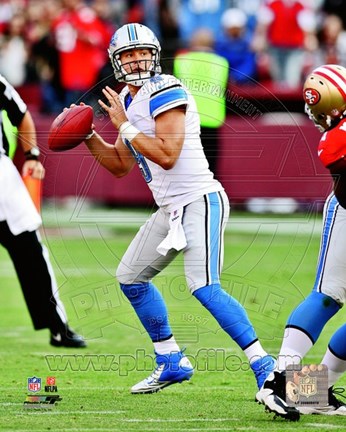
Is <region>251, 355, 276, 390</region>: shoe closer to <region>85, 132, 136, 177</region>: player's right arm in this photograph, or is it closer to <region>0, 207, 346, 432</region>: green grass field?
<region>0, 207, 346, 432</region>: green grass field

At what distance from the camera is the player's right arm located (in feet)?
19.2

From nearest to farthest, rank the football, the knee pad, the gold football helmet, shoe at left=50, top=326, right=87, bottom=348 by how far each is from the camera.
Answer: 1. the gold football helmet
2. the knee pad
3. the football
4. shoe at left=50, top=326, right=87, bottom=348

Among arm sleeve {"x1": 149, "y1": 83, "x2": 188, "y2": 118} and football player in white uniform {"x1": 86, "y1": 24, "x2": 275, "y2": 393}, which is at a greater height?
arm sleeve {"x1": 149, "y1": 83, "x2": 188, "y2": 118}

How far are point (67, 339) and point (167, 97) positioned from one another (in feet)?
7.60

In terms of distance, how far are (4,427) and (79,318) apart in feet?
10.4

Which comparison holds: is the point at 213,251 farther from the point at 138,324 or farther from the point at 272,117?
the point at 272,117

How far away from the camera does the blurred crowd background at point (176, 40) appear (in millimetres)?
14117

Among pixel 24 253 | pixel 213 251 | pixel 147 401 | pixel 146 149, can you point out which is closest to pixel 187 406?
pixel 147 401

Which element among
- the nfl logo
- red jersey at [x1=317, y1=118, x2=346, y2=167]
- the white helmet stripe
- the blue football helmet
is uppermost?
A: the blue football helmet

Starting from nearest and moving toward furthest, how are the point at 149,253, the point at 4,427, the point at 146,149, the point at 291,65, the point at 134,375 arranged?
the point at 4,427, the point at 146,149, the point at 149,253, the point at 134,375, the point at 291,65

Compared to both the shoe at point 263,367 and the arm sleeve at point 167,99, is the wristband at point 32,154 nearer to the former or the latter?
the arm sleeve at point 167,99

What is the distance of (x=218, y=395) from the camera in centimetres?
561

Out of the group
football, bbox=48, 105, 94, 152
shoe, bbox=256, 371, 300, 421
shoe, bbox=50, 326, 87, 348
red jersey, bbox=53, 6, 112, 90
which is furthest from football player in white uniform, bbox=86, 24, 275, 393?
red jersey, bbox=53, 6, 112, 90

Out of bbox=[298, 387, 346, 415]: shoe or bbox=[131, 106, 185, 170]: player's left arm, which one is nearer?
bbox=[298, 387, 346, 415]: shoe
